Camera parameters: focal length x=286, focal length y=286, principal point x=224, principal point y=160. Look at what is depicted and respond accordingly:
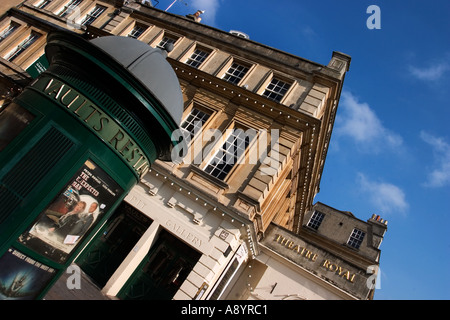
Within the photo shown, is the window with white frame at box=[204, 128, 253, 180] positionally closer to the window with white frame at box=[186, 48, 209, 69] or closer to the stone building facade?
the stone building facade

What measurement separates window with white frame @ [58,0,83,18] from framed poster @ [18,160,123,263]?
20.4 meters

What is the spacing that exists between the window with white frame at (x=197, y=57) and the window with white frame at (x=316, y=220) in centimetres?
1999

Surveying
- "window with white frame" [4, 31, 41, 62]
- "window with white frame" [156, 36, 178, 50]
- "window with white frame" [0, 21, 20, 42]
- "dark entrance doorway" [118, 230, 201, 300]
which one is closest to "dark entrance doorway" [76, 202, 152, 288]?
"dark entrance doorway" [118, 230, 201, 300]

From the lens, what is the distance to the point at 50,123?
Result: 398 centimetres

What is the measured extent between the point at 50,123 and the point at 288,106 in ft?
34.7

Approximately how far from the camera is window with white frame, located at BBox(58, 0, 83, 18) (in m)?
19.6

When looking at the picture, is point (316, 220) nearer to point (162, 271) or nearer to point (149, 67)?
point (162, 271)

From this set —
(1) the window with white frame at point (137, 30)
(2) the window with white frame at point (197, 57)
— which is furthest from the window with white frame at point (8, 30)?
(2) the window with white frame at point (197, 57)

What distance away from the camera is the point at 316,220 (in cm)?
2881

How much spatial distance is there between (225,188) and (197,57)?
8.41m

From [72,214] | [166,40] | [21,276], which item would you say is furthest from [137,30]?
[21,276]
